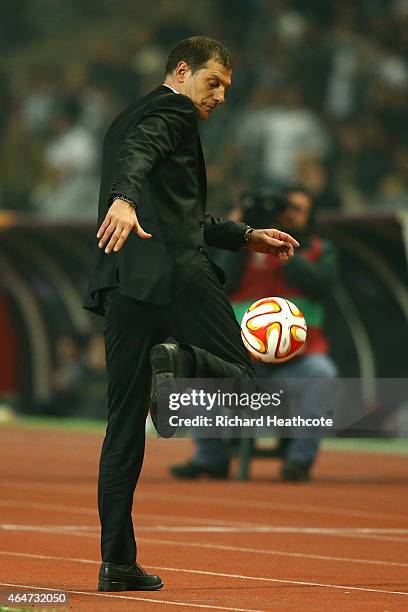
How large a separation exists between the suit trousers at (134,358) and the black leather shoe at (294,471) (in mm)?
6506

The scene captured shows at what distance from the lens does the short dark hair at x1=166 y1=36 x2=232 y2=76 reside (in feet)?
19.2

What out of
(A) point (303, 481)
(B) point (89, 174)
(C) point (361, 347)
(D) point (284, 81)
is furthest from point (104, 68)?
(A) point (303, 481)

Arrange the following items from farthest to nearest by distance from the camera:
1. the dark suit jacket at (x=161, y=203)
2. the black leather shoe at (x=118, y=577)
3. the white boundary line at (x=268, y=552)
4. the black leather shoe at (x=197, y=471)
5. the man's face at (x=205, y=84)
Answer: the black leather shoe at (x=197, y=471), the white boundary line at (x=268, y=552), the black leather shoe at (x=118, y=577), the man's face at (x=205, y=84), the dark suit jacket at (x=161, y=203)

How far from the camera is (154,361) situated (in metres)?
5.68

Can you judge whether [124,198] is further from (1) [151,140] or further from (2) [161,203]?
(2) [161,203]

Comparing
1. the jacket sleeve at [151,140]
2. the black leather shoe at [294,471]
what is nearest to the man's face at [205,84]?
the jacket sleeve at [151,140]

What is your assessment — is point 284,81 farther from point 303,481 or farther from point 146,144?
point 146,144

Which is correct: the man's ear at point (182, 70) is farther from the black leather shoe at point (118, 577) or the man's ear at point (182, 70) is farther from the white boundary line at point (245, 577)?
the white boundary line at point (245, 577)

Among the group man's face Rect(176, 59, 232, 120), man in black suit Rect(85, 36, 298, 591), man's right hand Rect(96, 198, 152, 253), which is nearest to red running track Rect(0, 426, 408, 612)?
man in black suit Rect(85, 36, 298, 591)

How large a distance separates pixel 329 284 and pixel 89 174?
44.9 feet

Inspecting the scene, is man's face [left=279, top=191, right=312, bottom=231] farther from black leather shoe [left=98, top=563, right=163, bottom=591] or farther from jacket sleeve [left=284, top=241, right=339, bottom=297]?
Answer: black leather shoe [left=98, top=563, right=163, bottom=591]

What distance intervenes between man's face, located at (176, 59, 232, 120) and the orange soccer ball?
0.94 m

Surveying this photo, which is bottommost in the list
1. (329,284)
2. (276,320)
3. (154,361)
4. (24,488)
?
(154,361)

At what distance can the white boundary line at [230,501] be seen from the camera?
10234mm
